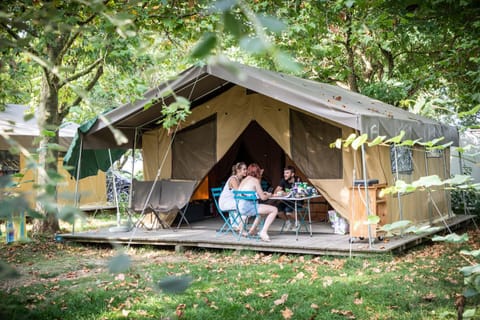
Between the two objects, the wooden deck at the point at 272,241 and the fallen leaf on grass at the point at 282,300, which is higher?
the wooden deck at the point at 272,241

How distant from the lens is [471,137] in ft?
52.3

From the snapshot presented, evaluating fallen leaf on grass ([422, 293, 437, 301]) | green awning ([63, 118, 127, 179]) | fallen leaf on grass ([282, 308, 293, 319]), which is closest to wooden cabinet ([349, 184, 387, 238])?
fallen leaf on grass ([422, 293, 437, 301])

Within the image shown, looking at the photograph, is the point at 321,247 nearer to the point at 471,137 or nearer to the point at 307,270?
the point at 307,270

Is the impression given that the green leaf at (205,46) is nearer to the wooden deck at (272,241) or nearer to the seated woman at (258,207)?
the wooden deck at (272,241)

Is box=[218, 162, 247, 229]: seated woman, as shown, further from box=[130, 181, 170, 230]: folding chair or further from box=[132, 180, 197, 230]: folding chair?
box=[130, 181, 170, 230]: folding chair

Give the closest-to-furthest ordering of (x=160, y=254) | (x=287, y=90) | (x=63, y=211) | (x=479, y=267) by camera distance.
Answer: (x=63, y=211) < (x=479, y=267) < (x=287, y=90) < (x=160, y=254)

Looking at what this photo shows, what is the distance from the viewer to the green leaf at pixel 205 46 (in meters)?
0.77

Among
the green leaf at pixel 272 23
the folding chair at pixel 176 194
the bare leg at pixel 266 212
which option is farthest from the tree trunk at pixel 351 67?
the green leaf at pixel 272 23

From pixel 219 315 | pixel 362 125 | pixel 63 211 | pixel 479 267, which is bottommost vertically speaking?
pixel 219 315

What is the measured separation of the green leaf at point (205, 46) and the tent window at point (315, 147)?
6.78 m

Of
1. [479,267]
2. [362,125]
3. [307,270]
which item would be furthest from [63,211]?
[362,125]

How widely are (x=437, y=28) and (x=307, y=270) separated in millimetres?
2967

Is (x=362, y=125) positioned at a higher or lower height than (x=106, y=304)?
higher

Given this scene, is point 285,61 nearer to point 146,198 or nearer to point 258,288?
point 258,288
